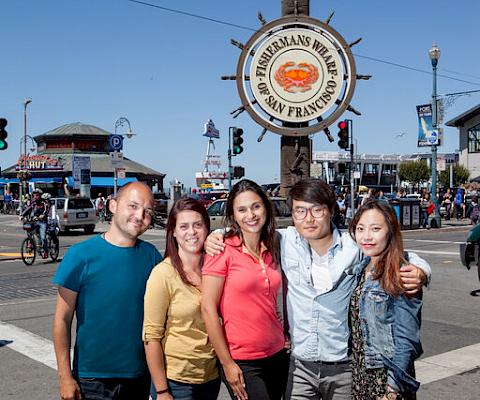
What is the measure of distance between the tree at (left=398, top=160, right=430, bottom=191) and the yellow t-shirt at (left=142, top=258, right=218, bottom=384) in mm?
77852

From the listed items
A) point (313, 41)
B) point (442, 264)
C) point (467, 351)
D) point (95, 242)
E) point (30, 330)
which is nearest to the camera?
point (95, 242)

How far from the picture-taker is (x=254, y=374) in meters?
2.97

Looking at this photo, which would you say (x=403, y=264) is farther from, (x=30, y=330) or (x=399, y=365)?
(x=30, y=330)

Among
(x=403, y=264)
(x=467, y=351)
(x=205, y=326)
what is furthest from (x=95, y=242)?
(x=467, y=351)

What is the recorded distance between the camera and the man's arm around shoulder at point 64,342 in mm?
2859

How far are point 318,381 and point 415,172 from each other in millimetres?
77698

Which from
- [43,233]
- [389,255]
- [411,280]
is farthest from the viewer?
[43,233]

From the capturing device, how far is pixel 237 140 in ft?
78.1

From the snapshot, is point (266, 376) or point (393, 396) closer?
point (393, 396)

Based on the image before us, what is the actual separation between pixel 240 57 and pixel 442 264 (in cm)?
988

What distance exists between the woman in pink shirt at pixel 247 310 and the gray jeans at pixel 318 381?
2.7 inches

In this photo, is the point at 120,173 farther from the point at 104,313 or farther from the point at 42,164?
the point at 42,164

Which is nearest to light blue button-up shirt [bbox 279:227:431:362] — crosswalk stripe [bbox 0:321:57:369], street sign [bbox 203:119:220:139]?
crosswalk stripe [bbox 0:321:57:369]

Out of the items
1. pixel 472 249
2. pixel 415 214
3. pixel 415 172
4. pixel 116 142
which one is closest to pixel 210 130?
pixel 415 172
